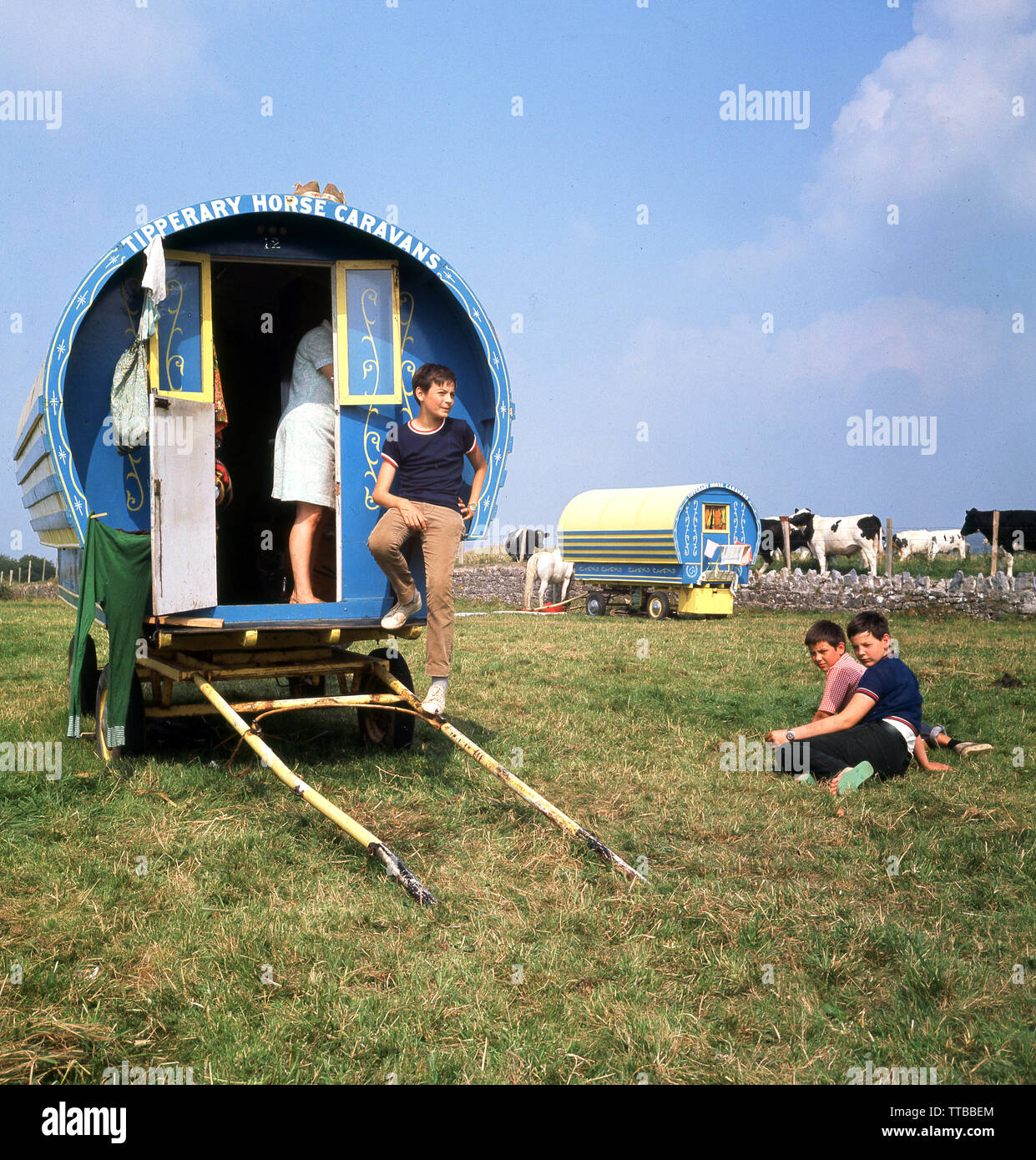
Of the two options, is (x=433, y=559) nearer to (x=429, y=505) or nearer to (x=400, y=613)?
(x=429, y=505)

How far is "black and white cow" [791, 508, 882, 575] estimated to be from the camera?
3050cm

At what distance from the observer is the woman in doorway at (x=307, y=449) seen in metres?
6.18

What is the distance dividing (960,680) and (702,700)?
2.88 meters

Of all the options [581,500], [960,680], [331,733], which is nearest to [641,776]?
[331,733]

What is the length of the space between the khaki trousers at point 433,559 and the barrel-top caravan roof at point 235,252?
41cm

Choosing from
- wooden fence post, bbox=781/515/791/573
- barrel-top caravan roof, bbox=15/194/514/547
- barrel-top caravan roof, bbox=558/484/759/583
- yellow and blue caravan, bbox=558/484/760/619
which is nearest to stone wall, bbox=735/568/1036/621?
yellow and blue caravan, bbox=558/484/760/619

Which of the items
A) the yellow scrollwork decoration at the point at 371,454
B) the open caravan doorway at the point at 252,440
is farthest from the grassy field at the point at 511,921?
the open caravan doorway at the point at 252,440

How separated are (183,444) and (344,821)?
99.1 inches

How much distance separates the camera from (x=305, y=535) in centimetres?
627

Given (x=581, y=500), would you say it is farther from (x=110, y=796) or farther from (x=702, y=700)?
(x=110, y=796)

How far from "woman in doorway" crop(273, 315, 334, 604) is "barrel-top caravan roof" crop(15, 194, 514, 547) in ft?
2.20

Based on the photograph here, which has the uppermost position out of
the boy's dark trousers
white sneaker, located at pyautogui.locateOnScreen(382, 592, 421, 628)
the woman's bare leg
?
the woman's bare leg

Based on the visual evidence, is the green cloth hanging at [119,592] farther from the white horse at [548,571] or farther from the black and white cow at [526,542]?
the black and white cow at [526,542]

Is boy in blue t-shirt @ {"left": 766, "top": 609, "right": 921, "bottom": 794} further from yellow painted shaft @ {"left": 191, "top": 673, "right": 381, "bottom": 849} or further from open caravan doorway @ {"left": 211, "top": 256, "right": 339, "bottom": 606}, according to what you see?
open caravan doorway @ {"left": 211, "top": 256, "right": 339, "bottom": 606}
